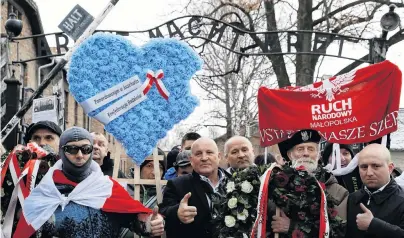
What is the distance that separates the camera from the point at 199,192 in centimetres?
536

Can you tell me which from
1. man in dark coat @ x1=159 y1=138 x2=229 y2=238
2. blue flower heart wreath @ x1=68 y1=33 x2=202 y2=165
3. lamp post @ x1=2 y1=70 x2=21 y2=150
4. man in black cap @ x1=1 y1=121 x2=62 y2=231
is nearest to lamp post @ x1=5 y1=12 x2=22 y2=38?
lamp post @ x1=2 y1=70 x2=21 y2=150

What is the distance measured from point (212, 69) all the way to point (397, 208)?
1916 cm

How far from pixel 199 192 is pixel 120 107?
43.5 inches

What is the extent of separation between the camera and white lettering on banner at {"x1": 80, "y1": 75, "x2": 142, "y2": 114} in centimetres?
550

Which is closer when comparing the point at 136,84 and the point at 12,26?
the point at 136,84

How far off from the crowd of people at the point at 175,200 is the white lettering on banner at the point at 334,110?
1311mm

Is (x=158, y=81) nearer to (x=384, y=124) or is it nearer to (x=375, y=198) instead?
(x=375, y=198)

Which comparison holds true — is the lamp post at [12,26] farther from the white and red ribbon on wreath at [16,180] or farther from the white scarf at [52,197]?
the white scarf at [52,197]

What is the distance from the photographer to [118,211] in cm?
468

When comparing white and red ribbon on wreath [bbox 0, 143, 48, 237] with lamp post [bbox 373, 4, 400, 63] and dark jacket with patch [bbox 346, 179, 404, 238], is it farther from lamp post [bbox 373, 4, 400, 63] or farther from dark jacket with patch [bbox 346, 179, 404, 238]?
lamp post [bbox 373, 4, 400, 63]

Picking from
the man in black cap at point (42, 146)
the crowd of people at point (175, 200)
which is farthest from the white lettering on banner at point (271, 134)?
the man in black cap at point (42, 146)

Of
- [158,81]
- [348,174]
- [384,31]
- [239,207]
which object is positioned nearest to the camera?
[239,207]

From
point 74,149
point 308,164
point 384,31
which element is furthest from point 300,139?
point 384,31

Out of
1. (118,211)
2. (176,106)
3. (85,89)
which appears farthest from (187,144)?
(118,211)
